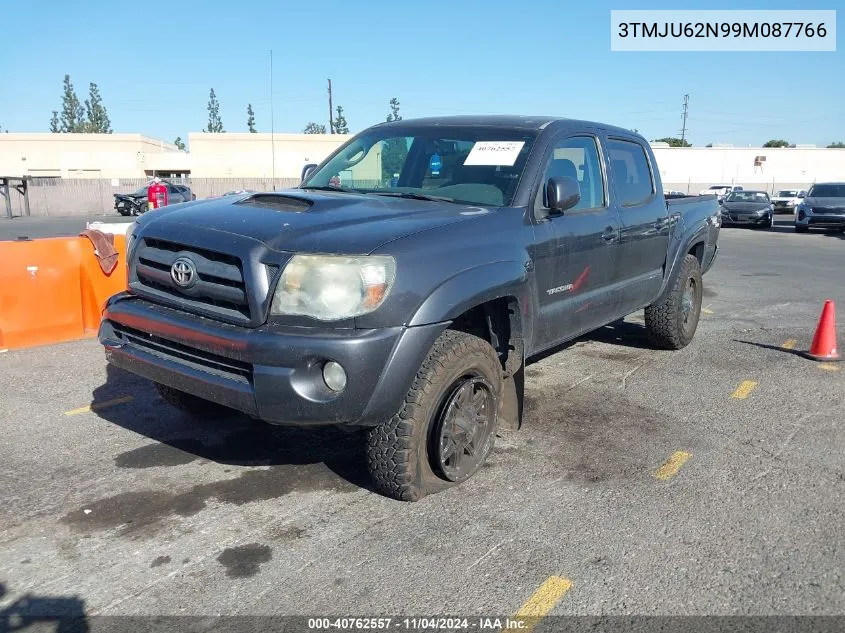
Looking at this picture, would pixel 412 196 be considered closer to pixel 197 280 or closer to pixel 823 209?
pixel 197 280

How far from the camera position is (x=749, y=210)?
2517 cm

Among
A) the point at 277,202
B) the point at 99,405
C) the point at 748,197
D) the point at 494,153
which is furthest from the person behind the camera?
the point at 748,197

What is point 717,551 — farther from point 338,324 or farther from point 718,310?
point 718,310

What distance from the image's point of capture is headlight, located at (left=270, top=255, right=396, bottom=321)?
3047 mm

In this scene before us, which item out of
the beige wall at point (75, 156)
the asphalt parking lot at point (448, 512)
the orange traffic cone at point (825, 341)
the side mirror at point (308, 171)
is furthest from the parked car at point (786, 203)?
the beige wall at point (75, 156)

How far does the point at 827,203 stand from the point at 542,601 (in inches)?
916

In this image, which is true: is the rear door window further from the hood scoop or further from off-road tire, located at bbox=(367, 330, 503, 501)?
the hood scoop

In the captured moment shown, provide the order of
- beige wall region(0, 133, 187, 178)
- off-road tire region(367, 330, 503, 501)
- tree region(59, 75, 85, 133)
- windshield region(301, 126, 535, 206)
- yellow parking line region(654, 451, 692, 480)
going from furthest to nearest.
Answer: tree region(59, 75, 85, 133) → beige wall region(0, 133, 187, 178) → windshield region(301, 126, 535, 206) → yellow parking line region(654, 451, 692, 480) → off-road tire region(367, 330, 503, 501)

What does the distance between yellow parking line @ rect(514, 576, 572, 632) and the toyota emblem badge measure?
202 centimetres

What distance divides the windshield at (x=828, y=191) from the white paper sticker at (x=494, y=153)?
2228 cm

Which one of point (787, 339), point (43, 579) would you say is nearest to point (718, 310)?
point (787, 339)

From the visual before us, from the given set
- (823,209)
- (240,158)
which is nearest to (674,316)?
(823,209)

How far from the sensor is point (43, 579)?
2801 mm

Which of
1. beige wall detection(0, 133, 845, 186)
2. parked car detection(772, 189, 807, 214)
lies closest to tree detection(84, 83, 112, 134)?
beige wall detection(0, 133, 845, 186)
